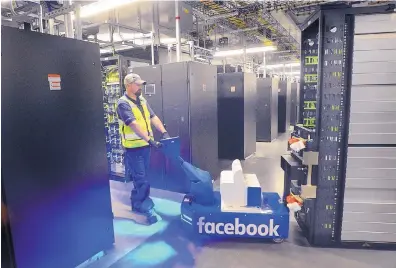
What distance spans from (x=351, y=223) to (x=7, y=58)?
338cm

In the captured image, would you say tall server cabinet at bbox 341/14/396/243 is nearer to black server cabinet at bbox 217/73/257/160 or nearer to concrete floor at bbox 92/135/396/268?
concrete floor at bbox 92/135/396/268

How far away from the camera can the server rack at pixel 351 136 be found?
247 cm

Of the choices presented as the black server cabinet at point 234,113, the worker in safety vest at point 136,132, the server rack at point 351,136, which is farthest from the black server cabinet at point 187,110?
the server rack at point 351,136

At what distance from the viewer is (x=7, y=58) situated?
1.85m

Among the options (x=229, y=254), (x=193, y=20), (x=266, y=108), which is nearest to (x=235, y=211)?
(x=229, y=254)

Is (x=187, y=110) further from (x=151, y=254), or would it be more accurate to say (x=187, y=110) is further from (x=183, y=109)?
(x=151, y=254)

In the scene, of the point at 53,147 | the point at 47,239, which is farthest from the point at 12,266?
the point at 53,147

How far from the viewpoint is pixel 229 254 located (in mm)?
2768

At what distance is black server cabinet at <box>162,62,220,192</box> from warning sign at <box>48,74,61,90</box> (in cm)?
236

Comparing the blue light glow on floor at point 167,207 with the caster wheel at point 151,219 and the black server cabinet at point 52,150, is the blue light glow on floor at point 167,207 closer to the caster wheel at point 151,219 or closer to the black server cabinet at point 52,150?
the caster wheel at point 151,219

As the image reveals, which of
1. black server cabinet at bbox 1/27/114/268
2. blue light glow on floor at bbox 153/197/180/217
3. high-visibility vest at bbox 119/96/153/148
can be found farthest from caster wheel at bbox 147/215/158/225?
high-visibility vest at bbox 119/96/153/148

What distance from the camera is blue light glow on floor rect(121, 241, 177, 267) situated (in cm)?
267

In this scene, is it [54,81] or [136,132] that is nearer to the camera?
[54,81]

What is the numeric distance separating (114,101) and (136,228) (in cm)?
278
